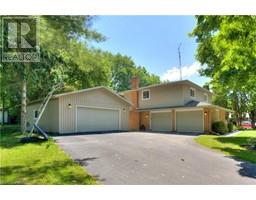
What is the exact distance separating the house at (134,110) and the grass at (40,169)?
7.96m

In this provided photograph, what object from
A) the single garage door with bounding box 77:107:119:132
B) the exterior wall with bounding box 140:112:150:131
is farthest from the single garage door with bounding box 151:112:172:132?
the single garage door with bounding box 77:107:119:132

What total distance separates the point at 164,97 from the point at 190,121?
3.53 meters

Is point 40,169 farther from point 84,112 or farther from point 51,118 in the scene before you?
point 84,112

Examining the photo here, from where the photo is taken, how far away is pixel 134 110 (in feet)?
80.1

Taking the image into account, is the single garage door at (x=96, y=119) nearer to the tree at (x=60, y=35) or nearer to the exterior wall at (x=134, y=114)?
the exterior wall at (x=134, y=114)

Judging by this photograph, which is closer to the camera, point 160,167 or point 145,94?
point 160,167

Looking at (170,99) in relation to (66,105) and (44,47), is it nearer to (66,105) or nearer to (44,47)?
(66,105)

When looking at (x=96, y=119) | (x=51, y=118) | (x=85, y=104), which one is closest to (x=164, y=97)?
(x=96, y=119)

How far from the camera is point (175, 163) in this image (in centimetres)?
767

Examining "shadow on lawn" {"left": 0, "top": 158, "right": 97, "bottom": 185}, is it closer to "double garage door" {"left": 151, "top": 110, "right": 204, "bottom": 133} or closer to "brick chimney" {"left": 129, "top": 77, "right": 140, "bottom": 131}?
"double garage door" {"left": 151, "top": 110, "right": 204, "bottom": 133}

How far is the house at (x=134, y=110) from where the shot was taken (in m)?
17.1

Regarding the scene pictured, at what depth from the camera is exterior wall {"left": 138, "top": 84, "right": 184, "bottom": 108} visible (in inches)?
843
